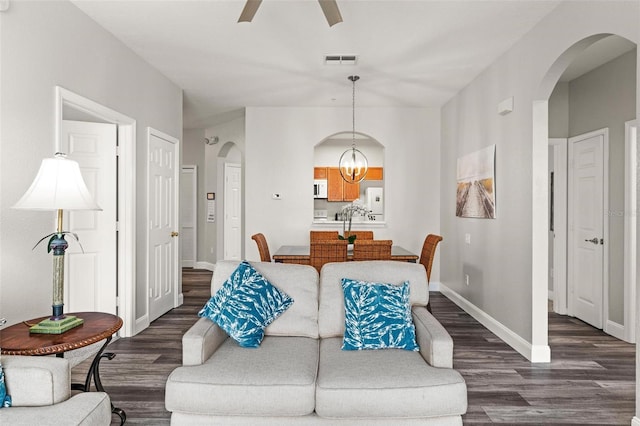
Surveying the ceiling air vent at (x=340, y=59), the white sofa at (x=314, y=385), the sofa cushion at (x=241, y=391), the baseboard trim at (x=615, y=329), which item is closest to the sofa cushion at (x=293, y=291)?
the white sofa at (x=314, y=385)

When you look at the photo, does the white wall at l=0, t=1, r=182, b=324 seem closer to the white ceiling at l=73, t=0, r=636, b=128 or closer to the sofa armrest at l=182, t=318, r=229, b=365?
the white ceiling at l=73, t=0, r=636, b=128

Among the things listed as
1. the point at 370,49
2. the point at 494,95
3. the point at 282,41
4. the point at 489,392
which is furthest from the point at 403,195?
the point at 489,392

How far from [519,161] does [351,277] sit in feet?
6.85

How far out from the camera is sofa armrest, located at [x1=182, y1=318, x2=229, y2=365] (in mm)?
2168

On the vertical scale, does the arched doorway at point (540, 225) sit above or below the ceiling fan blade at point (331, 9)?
below

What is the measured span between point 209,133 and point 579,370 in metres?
6.96

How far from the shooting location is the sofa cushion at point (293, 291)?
2.62 m

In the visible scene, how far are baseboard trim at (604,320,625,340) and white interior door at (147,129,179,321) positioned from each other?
15.9 feet

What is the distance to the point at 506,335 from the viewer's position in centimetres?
388

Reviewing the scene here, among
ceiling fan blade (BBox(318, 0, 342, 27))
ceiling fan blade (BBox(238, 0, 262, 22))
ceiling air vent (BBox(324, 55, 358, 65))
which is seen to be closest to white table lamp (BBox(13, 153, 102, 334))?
ceiling fan blade (BBox(238, 0, 262, 22))

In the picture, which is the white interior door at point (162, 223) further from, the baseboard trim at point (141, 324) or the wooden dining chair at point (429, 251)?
the wooden dining chair at point (429, 251)

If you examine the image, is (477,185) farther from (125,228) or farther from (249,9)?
(125,228)

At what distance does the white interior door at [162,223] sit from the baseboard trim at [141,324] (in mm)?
133

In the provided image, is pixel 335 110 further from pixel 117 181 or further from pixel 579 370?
pixel 579 370
